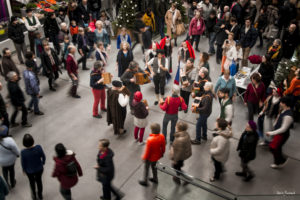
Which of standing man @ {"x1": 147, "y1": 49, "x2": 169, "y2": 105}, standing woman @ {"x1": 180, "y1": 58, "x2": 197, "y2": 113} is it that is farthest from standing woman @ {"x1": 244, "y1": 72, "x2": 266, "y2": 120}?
standing man @ {"x1": 147, "y1": 49, "x2": 169, "y2": 105}

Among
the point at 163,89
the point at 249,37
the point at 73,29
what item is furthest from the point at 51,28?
the point at 249,37

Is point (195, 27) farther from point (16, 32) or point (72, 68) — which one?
point (16, 32)

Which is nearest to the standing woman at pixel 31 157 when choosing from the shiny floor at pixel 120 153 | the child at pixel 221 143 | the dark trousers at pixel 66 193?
the dark trousers at pixel 66 193

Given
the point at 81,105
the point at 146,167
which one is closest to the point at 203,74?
the point at 146,167

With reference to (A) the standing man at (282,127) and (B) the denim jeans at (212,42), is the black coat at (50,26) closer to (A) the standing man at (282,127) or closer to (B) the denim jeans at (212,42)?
(B) the denim jeans at (212,42)

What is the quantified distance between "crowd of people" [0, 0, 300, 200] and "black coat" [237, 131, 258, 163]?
0.02 meters

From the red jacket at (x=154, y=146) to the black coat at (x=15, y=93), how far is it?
376 cm

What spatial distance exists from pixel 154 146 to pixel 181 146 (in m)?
0.49

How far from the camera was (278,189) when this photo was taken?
6551 mm

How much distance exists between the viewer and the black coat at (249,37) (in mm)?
10289

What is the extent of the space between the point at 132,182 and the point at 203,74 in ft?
9.84

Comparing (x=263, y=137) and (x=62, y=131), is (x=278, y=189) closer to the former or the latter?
(x=263, y=137)

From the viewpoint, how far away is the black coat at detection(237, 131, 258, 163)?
6.00 metres

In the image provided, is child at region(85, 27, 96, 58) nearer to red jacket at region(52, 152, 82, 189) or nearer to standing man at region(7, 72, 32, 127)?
standing man at region(7, 72, 32, 127)
